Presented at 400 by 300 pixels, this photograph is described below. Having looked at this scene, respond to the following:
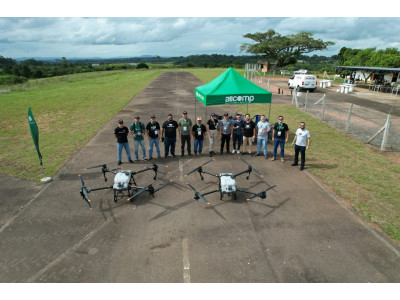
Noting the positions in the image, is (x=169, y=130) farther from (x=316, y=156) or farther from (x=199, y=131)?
(x=316, y=156)

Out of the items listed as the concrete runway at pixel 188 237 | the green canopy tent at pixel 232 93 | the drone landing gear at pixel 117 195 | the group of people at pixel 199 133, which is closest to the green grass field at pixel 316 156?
the concrete runway at pixel 188 237

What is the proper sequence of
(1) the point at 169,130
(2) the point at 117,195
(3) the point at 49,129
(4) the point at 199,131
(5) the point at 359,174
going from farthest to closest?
(3) the point at 49,129, (4) the point at 199,131, (1) the point at 169,130, (5) the point at 359,174, (2) the point at 117,195

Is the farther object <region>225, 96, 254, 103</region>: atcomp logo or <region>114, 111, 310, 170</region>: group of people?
<region>225, 96, 254, 103</region>: atcomp logo

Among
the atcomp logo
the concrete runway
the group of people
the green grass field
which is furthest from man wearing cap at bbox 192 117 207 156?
the green grass field

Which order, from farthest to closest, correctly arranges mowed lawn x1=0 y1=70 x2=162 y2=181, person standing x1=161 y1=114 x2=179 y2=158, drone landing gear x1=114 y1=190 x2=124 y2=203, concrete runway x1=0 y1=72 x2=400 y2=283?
mowed lawn x1=0 y1=70 x2=162 y2=181, person standing x1=161 y1=114 x2=179 y2=158, drone landing gear x1=114 y1=190 x2=124 y2=203, concrete runway x1=0 y1=72 x2=400 y2=283

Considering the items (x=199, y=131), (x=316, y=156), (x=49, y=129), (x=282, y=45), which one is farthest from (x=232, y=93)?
(x=282, y=45)

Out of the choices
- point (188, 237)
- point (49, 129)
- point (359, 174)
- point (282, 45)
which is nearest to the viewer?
point (188, 237)

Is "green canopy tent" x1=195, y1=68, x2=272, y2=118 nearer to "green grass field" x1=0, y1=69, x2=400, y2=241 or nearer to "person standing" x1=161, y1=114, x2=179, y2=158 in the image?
"person standing" x1=161, y1=114, x2=179, y2=158

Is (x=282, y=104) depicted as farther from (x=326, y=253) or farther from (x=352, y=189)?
(x=326, y=253)
